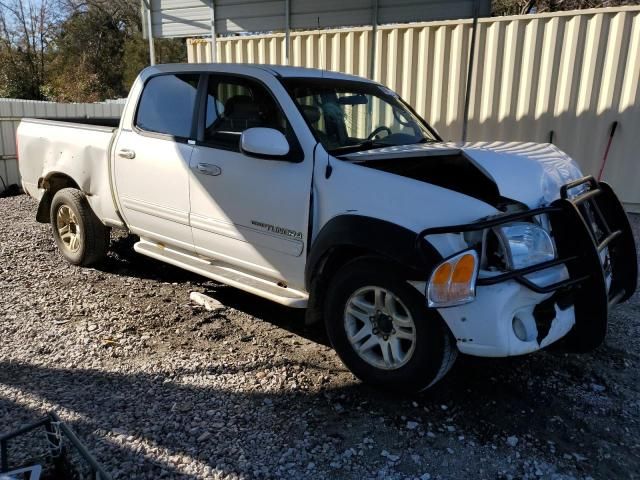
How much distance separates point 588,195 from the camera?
3.29m

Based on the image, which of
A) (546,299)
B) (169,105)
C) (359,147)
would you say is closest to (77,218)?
(169,105)

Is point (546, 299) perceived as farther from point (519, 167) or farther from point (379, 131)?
point (379, 131)

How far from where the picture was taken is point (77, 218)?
5359mm

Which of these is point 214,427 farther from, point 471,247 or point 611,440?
point 611,440

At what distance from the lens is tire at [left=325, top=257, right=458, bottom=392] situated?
2955 mm

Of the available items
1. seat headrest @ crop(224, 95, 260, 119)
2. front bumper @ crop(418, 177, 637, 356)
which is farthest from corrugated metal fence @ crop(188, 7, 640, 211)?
seat headrest @ crop(224, 95, 260, 119)

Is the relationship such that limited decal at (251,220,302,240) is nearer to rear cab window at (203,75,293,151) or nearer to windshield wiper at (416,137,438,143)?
rear cab window at (203,75,293,151)

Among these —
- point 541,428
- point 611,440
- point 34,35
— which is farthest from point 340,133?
point 34,35

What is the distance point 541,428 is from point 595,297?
791mm

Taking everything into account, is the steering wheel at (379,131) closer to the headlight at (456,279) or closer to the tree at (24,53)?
the headlight at (456,279)

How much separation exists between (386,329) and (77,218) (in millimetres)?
3656

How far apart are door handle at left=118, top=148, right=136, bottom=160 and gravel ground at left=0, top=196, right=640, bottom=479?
130cm

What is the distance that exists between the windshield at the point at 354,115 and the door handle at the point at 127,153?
1.62m

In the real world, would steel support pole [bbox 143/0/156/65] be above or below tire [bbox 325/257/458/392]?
above
